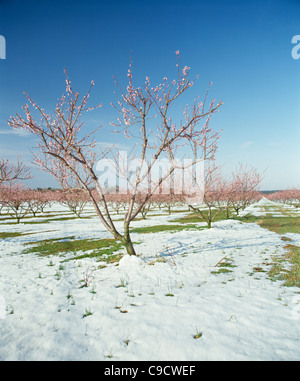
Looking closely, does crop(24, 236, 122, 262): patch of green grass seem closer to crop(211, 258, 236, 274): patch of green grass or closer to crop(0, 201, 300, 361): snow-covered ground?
crop(0, 201, 300, 361): snow-covered ground

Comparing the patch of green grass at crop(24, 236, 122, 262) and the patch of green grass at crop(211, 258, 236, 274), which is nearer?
the patch of green grass at crop(211, 258, 236, 274)

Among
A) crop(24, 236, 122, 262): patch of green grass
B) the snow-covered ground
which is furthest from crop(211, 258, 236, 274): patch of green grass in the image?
crop(24, 236, 122, 262): patch of green grass

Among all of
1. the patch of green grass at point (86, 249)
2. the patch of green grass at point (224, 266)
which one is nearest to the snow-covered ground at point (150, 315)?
the patch of green grass at point (224, 266)

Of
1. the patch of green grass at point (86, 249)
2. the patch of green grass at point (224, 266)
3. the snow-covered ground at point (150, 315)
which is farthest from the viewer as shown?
the patch of green grass at point (86, 249)

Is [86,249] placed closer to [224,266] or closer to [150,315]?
[224,266]

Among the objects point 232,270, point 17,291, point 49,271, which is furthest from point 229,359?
point 49,271

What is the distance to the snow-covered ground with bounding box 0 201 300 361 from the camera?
300 centimetres

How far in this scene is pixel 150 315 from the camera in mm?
3961

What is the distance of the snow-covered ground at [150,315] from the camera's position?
2996 millimetres

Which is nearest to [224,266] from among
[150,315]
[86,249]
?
[150,315]

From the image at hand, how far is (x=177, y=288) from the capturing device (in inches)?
209

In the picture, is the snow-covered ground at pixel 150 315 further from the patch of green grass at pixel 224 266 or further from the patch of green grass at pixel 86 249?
the patch of green grass at pixel 86 249

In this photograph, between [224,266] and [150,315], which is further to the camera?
[224,266]
